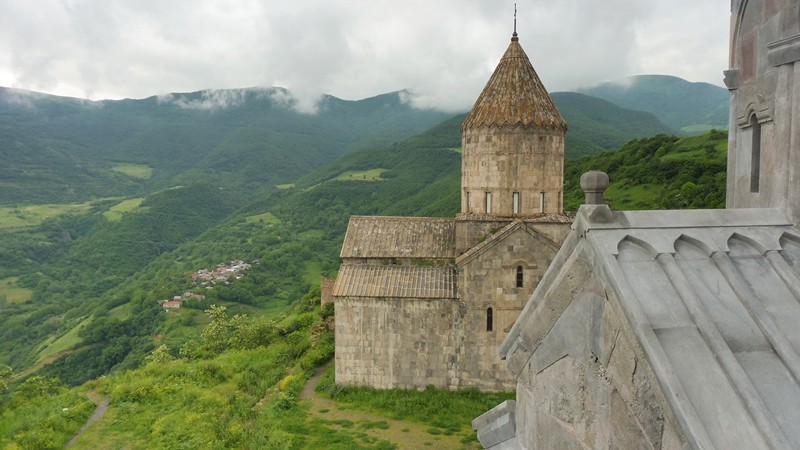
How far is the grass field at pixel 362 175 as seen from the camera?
6969 centimetres

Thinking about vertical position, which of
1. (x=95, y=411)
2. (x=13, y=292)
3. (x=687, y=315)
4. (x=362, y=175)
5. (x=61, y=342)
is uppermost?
(x=362, y=175)

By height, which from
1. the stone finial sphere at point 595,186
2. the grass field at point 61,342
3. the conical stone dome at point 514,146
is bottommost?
the grass field at point 61,342

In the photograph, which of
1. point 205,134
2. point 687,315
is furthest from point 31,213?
point 687,315

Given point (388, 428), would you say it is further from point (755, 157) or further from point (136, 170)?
point (136, 170)

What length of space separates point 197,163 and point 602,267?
132094mm

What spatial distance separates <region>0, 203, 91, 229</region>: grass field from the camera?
67.7 metres

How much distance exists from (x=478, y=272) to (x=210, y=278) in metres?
36.6

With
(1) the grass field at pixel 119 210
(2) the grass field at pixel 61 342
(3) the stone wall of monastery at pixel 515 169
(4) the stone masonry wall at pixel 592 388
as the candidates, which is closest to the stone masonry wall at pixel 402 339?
(3) the stone wall of monastery at pixel 515 169

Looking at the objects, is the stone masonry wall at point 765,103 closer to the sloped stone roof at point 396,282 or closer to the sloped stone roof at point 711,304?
the sloped stone roof at point 711,304

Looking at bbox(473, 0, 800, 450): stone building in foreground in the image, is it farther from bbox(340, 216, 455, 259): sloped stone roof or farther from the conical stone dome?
bbox(340, 216, 455, 259): sloped stone roof

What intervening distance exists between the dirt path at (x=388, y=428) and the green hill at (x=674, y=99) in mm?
108255

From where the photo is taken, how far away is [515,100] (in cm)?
1159

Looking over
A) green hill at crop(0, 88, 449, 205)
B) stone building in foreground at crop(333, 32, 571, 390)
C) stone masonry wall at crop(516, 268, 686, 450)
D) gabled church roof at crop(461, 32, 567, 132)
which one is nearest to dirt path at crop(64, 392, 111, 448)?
stone building in foreground at crop(333, 32, 571, 390)

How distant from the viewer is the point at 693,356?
5.05ft
